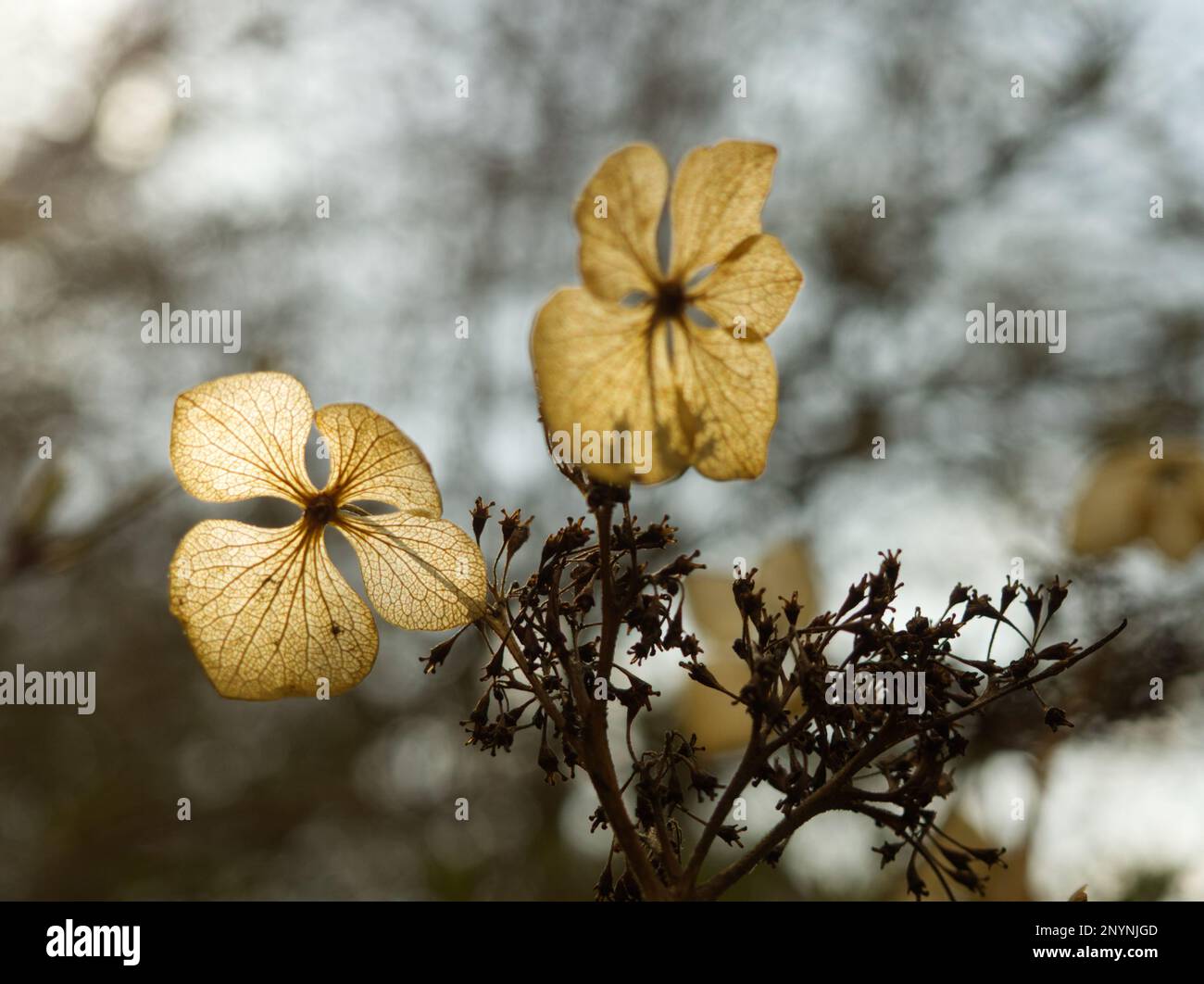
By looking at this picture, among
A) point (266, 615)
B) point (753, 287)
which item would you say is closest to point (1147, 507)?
point (753, 287)

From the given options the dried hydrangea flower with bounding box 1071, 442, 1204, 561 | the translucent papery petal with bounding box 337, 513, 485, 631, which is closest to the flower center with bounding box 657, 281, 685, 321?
the translucent papery petal with bounding box 337, 513, 485, 631

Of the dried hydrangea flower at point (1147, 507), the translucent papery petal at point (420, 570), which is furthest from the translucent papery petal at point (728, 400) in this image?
the dried hydrangea flower at point (1147, 507)

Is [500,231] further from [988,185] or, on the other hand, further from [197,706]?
[197,706]

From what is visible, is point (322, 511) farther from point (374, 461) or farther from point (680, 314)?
point (680, 314)

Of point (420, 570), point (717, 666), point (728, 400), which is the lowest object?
point (717, 666)

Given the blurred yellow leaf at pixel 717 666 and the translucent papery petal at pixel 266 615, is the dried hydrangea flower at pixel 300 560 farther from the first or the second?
the blurred yellow leaf at pixel 717 666

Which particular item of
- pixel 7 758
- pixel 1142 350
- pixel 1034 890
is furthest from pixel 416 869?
pixel 1142 350
